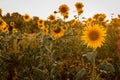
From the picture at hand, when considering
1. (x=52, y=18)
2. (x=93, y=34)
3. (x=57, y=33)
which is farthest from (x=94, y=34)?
(x=52, y=18)

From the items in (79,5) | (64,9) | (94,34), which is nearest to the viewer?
(94,34)

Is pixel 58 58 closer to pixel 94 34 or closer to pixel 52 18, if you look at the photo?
pixel 94 34

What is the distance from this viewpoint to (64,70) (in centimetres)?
399

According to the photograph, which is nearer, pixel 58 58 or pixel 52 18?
pixel 58 58

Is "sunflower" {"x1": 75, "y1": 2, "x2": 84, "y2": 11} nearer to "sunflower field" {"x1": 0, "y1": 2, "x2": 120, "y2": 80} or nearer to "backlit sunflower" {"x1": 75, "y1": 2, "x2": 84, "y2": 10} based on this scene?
"backlit sunflower" {"x1": 75, "y1": 2, "x2": 84, "y2": 10}

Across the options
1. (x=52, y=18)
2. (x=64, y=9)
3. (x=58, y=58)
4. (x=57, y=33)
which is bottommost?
(x=58, y=58)

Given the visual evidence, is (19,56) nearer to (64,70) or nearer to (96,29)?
(64,70)

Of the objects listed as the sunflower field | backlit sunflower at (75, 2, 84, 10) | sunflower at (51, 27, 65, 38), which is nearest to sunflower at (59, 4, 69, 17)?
backlit sunflower at (75, 2, 84, 10)

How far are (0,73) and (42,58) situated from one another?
507 millimetres

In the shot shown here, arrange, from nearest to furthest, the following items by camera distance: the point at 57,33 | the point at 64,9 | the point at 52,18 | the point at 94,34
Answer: the point at 94,34
the point at 57,33
the point at 64,9
the point at 52,18

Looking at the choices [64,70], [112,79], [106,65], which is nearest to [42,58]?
[64,70]

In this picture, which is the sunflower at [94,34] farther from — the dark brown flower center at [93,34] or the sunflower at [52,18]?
the sunflower at [52,18]

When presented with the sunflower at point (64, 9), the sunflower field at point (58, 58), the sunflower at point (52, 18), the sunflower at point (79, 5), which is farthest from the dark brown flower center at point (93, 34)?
the sunflower at point (79, 5)

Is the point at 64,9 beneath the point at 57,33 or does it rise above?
above
